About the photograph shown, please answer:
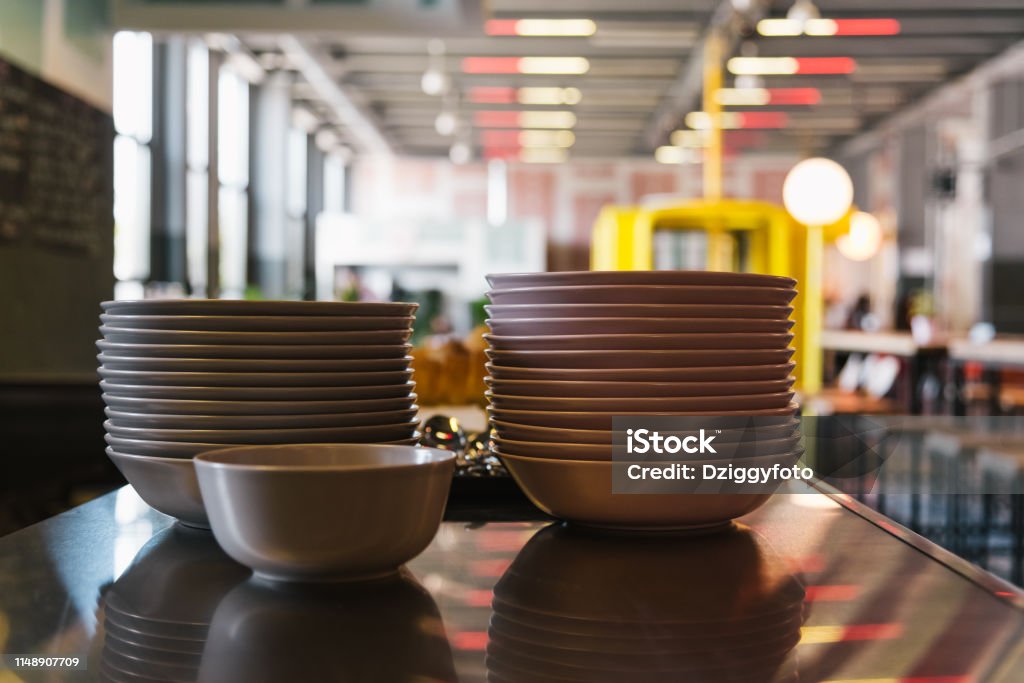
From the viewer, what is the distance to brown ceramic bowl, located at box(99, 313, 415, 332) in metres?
0.77

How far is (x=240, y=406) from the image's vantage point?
77 cm

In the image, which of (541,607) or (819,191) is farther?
(819,191)

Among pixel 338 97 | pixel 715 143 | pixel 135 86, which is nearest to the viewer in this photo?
pixel 135 86

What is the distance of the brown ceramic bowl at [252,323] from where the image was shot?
30.5 inches

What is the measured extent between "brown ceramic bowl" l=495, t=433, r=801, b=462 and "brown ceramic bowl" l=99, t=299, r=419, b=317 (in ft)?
0.49

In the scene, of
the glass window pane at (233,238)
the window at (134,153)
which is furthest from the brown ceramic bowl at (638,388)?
the glass window pane at (233,238)

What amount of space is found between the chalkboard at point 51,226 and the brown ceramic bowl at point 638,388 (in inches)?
141

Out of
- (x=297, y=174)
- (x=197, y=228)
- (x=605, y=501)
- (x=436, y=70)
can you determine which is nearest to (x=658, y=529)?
(x=605, y=501)

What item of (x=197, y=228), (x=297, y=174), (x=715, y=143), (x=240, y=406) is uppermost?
(x=297, y=174)

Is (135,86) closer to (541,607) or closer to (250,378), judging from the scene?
(250,378)

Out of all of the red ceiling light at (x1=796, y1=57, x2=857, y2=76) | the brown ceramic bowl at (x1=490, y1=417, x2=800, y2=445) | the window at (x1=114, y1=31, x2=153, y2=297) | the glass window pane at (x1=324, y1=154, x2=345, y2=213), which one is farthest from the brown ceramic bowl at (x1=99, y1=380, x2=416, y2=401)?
the glass window pane at (x1=324, y1=154, x2=345, y2=213)

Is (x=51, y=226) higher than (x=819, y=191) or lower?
lower

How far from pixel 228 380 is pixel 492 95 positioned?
10.7 metres

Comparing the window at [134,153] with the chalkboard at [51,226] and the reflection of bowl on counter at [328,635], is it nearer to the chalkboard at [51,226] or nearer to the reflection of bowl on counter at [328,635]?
the chalkboard at [51,226]
